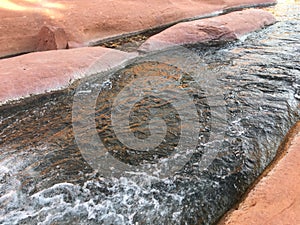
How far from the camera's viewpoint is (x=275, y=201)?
2.20 meters

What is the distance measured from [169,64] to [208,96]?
62.5 inches

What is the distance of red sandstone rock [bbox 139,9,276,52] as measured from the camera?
674cm

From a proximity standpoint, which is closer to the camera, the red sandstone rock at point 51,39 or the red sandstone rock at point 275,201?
the red sandstone rock at point 275,201

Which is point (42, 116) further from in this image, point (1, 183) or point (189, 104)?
point (189, 104)

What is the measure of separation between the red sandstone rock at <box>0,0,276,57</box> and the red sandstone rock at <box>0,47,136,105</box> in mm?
1629

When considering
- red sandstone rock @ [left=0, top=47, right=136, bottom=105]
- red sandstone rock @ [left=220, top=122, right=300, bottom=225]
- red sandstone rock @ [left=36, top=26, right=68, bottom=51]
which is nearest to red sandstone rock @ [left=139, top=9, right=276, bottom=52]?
red sandstone rock @ [left=0, top=47, right=136, bottom=105]

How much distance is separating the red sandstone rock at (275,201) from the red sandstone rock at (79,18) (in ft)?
19.5

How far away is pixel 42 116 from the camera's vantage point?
3.91m

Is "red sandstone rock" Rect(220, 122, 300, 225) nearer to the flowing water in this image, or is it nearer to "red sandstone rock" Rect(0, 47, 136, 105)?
the flowing water

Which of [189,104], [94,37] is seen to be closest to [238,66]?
[189,104]

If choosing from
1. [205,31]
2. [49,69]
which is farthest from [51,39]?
[205,31]

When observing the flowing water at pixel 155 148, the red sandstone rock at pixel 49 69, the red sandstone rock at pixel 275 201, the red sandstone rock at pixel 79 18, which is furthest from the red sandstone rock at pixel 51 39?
the red sandstone rock at pixel 275 201

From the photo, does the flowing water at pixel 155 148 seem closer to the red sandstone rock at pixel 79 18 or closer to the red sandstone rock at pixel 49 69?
the red sandstone rock at pixel 49 69

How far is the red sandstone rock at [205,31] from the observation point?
6.74 metres
